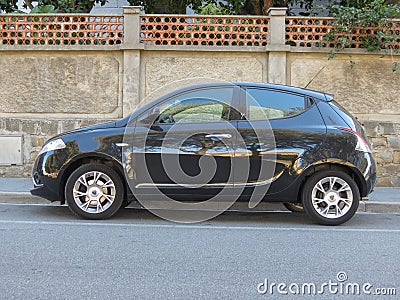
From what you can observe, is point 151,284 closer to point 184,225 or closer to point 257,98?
point 184,225

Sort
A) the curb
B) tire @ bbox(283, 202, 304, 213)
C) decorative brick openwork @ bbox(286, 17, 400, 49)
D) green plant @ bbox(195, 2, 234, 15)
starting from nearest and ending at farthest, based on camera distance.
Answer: tire @ bbox(283, 202, 304, 213) < the curb < decorative brick openwork @ bbox(286, 17, 400, 49) < green plant @ bbox(195, 2, 234, 15)

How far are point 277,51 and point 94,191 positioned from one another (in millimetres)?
4863

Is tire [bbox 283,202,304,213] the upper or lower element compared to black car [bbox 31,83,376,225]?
lower

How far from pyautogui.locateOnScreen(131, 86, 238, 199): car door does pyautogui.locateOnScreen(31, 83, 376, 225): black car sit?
12 mm

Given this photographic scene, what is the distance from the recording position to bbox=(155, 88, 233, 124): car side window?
20.6 feet

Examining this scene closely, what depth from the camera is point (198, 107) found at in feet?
20.8

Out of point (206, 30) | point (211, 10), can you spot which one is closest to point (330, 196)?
point (206, 30)

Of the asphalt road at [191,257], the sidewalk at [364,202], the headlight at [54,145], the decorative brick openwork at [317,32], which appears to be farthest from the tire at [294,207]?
the decorative brick openwork at [317,32]

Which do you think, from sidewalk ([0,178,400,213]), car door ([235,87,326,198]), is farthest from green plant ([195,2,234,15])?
car door ([235,87,326,198])

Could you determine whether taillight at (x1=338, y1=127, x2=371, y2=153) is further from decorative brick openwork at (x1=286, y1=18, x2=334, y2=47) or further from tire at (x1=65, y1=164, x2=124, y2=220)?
decorative brick openwork at (x1=286, y1=18, x2=334, y2=47)

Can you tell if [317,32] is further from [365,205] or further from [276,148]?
[276,148]

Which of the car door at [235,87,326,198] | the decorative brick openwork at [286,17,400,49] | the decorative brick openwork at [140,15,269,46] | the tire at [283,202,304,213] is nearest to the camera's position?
the car door at [235,87,326,198]

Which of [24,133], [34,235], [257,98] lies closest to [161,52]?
[24,133]

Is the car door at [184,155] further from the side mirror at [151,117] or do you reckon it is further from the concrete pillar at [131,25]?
the concrete pillar at [131,25]
